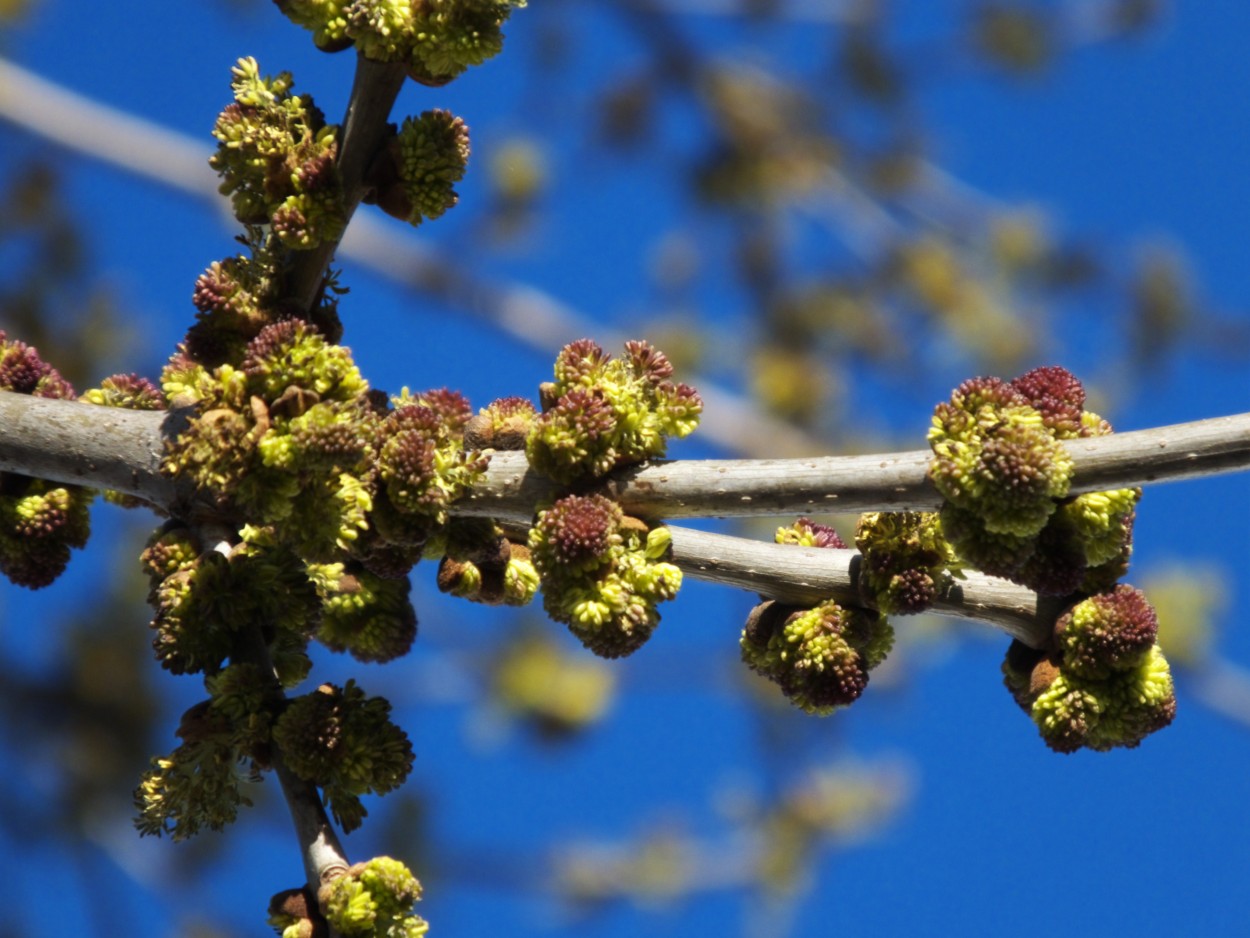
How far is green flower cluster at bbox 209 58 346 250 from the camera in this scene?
2.12 m

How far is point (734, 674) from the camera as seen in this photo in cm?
822

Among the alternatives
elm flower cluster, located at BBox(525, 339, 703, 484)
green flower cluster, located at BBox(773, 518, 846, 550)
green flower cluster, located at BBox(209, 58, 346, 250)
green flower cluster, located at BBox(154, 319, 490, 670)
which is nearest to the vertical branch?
green flower cluster, located at BBox(209, 58, 346, 250)

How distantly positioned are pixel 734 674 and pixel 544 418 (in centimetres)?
635

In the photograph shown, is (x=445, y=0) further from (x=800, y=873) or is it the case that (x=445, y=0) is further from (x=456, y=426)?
(x=800, y=873)

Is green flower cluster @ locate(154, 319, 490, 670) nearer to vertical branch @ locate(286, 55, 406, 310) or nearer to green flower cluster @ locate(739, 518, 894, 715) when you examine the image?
vertical branch @ locate(286, 55, 406, 310)

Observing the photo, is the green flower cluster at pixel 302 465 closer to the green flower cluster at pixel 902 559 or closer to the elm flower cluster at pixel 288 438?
the elm flower cluster at pixel 288 438

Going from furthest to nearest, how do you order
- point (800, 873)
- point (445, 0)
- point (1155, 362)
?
point (1155, 362) < point (800, 873) < point (445, 0)

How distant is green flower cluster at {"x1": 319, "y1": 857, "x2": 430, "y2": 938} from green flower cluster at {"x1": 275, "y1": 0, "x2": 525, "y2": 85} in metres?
1.20

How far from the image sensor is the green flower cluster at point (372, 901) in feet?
6.07

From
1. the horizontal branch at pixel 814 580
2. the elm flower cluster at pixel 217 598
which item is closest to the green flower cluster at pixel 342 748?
the elm flower cluster at pixel 217 598

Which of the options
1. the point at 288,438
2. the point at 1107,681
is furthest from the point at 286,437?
the point at 1107,681

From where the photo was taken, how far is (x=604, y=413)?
2035mm

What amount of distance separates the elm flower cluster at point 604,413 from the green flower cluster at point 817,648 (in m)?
0.38

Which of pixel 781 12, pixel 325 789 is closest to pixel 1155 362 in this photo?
pixel 781 12
